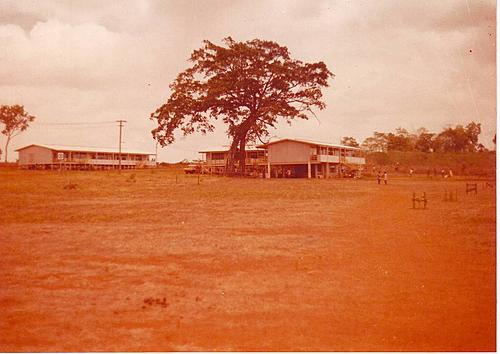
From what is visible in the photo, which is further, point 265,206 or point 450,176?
point 450,176

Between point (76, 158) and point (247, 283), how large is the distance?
174 feet

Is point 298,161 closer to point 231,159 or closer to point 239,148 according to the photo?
point 239,148

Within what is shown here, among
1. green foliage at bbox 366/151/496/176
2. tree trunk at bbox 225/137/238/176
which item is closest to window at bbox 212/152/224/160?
tree trunk at bbox 225/137/238/176

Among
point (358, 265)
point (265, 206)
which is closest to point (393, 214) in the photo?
point (265, 206)

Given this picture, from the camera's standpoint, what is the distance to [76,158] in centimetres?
5578

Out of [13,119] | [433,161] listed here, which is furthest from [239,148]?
[13,119]

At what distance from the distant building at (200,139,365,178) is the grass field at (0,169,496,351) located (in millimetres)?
36461

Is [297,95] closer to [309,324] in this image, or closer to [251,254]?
[251,254]

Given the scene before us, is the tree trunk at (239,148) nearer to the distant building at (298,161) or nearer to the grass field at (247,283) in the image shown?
the distant building at (298,161)

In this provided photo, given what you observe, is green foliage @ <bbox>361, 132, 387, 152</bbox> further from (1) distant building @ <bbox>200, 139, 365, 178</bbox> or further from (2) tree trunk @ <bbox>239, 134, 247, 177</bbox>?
(2) tree trunk @ <bbox>239, 134, 247, 177</bbox>

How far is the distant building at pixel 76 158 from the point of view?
39938mm

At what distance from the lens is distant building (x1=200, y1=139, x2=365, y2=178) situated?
168 feet

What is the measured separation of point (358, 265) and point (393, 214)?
26.0 feet

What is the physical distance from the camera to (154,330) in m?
5.54
